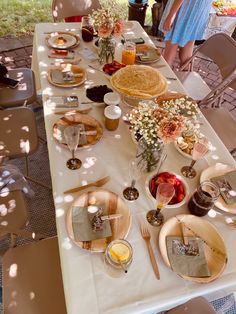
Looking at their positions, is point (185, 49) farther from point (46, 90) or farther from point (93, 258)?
point (93, 258)

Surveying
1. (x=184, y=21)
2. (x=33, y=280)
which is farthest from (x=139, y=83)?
(x=184, y=21)

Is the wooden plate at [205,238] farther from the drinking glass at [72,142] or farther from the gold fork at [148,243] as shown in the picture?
the drinking glass at [72,142]

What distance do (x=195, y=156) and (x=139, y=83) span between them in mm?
587

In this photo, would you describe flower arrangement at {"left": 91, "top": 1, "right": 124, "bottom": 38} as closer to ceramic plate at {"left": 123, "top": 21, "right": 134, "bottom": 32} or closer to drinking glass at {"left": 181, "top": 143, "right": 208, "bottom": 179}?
ceramic plate at {"left": 123, "top": 21, "right": 134, "bottom": 32}

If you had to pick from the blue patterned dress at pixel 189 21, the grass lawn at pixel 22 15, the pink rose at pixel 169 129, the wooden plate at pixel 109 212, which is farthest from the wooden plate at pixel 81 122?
the grass lawn at pixel 22 15

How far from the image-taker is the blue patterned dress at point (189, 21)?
2.63 m

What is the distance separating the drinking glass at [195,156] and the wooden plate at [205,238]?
0.26 metres

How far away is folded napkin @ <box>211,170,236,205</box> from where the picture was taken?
1.37 metres

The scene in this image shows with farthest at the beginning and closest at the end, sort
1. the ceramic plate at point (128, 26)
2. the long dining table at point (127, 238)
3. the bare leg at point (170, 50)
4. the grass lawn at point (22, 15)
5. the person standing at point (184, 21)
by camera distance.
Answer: the grass lawn at point (22, 15) → the bare leg at point (170, 50) → the person standing at point (184, 21) → the ceramic plate at point (128, 26) → the long dining table at point (127, 238)

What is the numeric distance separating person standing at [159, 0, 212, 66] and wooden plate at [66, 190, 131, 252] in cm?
200

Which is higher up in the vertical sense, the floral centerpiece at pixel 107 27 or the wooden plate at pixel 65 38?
the floral centerpiece at pixel 107 27

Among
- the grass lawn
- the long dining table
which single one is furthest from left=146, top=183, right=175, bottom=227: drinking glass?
the grass lawn

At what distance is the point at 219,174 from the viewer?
4.82 feet

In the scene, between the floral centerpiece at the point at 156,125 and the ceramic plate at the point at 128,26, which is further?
the ceramic plate at the point at 128,26
